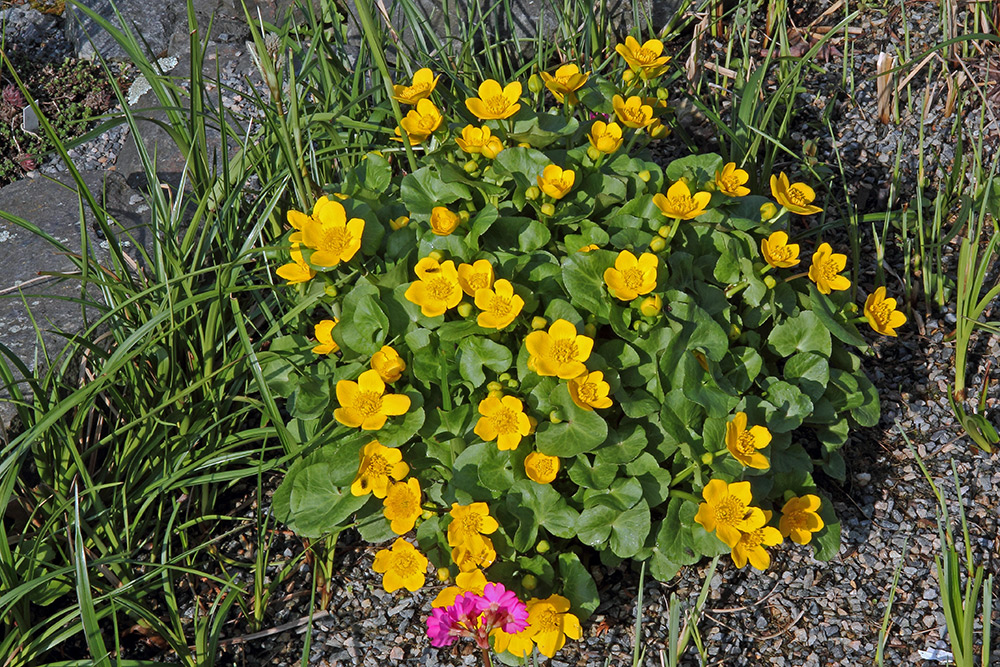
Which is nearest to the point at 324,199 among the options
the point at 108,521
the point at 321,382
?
the point at 321,382

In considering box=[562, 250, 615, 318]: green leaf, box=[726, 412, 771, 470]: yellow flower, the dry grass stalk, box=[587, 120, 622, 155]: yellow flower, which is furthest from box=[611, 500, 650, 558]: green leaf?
the dry grass stalk

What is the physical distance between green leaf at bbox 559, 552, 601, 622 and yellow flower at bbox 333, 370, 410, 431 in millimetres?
567

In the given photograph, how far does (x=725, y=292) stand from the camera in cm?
218

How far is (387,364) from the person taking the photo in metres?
1.95

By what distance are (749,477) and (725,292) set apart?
490 millimetres

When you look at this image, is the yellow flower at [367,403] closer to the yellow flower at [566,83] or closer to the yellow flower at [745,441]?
the yellow flower at [745,441]

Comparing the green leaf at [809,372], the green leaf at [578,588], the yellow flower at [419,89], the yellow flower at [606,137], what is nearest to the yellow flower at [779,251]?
the green leaf at [809,372]

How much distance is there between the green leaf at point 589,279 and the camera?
196 centimetres

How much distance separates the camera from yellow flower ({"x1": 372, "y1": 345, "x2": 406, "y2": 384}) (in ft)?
6.38

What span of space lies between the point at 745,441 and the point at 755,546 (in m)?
0.25

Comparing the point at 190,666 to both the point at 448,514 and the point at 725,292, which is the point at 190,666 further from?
the point at 725,292

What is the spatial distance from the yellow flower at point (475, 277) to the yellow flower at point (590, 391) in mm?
312

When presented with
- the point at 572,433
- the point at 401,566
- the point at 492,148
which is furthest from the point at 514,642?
the point at 492,148

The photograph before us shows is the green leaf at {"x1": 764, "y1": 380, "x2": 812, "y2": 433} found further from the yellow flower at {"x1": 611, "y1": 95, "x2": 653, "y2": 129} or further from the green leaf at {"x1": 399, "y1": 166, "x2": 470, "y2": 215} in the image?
the green leaf at {"x1": 399, "y1": 166, "x2": 470, "y2": 215}
